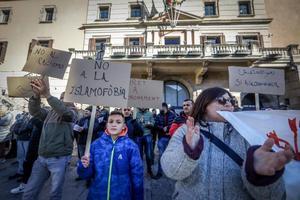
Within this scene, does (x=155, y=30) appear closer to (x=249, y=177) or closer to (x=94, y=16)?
(x=94, y=16)

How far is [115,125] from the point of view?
7.47ft

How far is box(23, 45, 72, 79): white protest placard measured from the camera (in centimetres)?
314

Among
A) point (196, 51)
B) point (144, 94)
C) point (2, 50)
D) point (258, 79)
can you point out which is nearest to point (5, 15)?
point (2, 50)

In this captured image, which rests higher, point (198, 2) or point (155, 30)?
point (198, 2)

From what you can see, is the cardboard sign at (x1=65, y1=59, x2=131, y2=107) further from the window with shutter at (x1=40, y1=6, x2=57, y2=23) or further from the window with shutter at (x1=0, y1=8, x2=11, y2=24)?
the window with shutter at (x1=0, y1=8, x2=11, y2=24)

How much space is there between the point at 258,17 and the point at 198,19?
4.47m

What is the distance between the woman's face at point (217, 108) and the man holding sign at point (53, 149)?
178 cm

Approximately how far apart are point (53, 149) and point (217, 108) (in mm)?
2124

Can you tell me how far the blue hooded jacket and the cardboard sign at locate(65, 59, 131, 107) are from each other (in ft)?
1.63

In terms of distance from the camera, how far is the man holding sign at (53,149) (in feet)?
8.00

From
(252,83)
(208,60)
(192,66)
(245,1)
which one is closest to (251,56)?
(208,60)

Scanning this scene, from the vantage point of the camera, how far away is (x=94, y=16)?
16.5 metres

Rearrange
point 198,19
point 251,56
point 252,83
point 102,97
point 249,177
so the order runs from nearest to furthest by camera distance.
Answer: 1. point 249,177
2. point 102,97
3. point 252,83
4. point 251,56
5. point 198,19

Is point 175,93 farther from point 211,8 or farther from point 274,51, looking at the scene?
point 211,8
